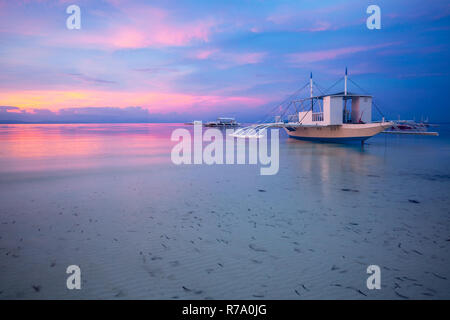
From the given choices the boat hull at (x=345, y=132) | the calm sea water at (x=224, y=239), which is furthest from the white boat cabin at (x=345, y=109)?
the calm sea water at (x=224, y=239)

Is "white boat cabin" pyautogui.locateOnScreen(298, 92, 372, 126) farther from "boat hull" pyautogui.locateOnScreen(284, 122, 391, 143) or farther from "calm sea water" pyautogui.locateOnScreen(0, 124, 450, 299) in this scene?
"calm sea water" pyautogui.locateOnScreen(0, 124, 450, 299)

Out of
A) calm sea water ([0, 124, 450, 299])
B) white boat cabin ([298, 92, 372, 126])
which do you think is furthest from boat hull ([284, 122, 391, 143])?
calm sea water ([0, 124, 450, 299])

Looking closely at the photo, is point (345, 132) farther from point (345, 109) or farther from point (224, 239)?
point (224, 239)

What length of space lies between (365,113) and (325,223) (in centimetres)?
2674

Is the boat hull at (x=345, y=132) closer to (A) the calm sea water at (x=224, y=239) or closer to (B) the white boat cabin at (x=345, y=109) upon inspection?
(B) the white boat cabin at (x=345, y=109)

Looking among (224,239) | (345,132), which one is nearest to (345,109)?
(345,132)

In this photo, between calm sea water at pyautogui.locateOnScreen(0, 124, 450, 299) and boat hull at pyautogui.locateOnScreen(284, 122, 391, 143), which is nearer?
calm sea water at pyautogui.locateOnScreen(0, 124, 450, 299)

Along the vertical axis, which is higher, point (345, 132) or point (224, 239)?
point (345, 132)

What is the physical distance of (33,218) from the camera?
5.88 metres

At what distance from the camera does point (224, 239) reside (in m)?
4.89

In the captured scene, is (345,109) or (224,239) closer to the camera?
(224,239)

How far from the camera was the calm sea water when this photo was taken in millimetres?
3422

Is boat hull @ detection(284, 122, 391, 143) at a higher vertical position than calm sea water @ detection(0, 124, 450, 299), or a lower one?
higher

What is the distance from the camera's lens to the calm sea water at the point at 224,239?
342 centimetres
